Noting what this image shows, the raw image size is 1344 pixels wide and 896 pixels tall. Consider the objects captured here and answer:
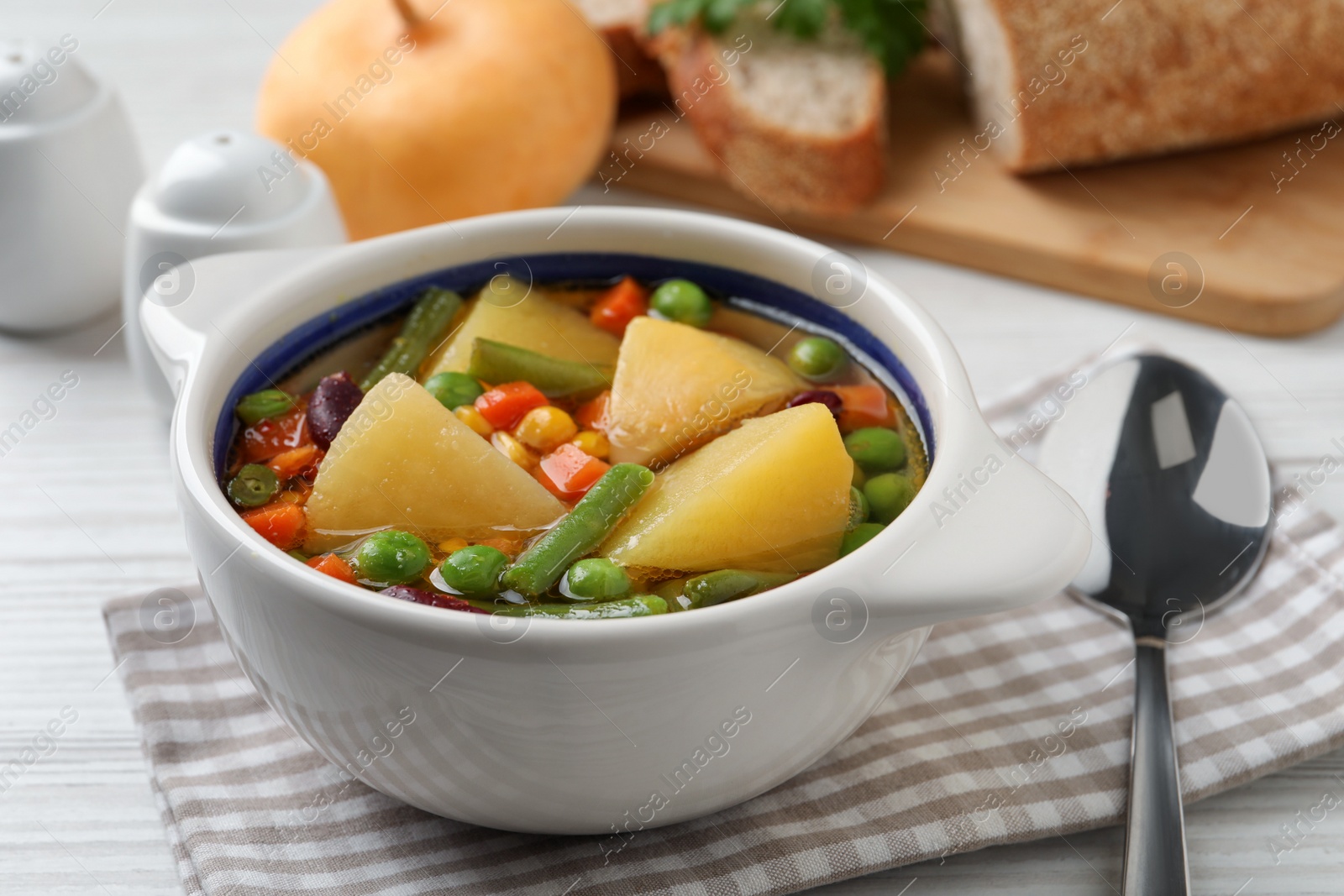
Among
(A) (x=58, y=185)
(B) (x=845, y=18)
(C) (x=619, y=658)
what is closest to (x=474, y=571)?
(C) (x=619, y=658)

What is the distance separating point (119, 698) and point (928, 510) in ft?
5.16

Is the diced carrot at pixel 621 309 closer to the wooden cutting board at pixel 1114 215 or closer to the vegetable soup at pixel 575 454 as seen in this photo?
the vegetable soup at pixel 575 454

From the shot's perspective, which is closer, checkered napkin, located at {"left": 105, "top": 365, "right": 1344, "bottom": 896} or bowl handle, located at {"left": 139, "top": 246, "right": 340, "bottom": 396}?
checkered napkin, located at {"left": 105, "top": 365, "right": 1344, "bottom": 896}

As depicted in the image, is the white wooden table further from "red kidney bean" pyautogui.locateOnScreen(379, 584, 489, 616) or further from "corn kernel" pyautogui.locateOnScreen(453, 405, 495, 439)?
"corn kernel" pyautogui.locateOnScreen(453, 405, 495, 439)

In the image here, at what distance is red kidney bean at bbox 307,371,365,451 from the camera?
A: 2037mm

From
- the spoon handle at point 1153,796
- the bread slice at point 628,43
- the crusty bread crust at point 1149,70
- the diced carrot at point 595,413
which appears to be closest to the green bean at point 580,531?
the diced carrot at point 595,413

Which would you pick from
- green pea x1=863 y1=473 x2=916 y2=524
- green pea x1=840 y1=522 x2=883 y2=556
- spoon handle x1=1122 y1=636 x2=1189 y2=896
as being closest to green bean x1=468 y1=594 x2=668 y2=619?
green pea x1=840 y1=522 x2=883 y2=556

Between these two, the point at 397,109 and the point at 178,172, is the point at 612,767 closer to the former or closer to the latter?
the point at 178,172

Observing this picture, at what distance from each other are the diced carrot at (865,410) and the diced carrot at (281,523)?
916 mm

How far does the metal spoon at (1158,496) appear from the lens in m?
2.22

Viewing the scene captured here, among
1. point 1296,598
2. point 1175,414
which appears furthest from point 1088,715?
point 1175,414

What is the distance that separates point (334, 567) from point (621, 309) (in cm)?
81

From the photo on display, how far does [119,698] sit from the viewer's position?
2.27m

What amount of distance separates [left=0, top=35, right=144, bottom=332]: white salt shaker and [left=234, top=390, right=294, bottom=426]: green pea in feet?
5.14
